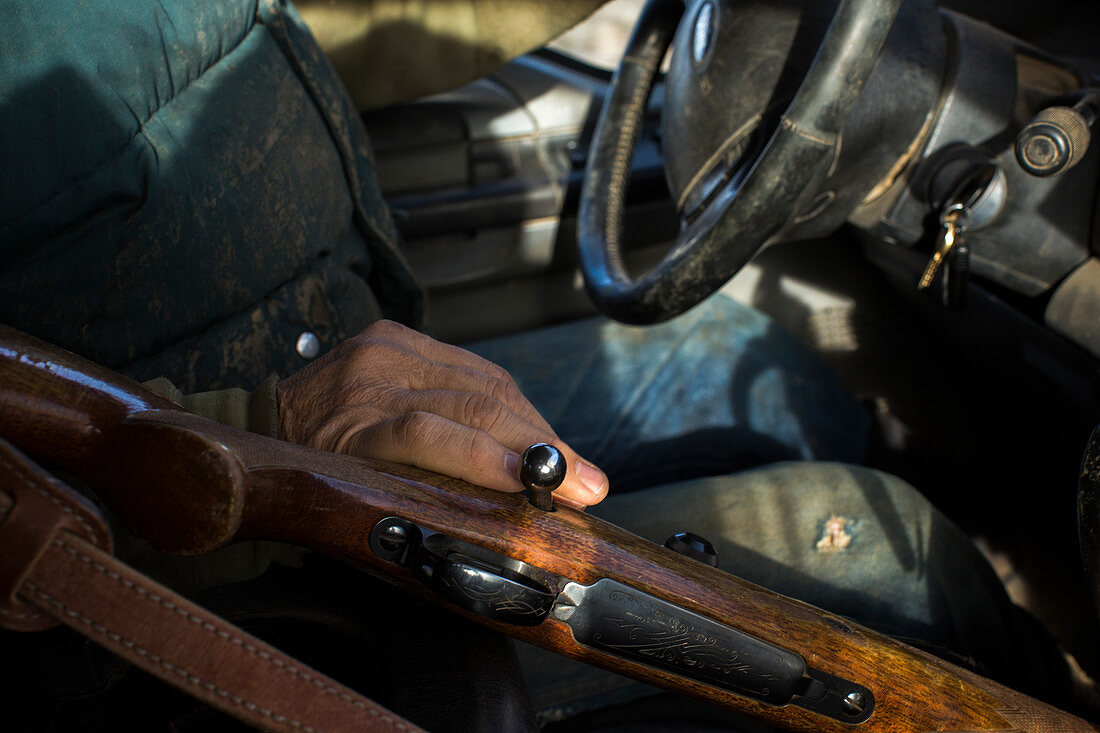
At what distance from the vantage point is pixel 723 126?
1.08 meters

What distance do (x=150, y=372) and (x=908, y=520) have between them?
0.87 metres

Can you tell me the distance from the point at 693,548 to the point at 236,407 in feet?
1.28

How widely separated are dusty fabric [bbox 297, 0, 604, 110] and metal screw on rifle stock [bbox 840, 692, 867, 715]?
1362 millimetres

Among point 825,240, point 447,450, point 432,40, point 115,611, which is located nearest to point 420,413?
point 447,450

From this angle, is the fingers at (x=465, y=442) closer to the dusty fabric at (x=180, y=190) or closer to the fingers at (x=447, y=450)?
the fingers at (x=447, y=450)

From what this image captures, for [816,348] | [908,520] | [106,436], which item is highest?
[106,436]

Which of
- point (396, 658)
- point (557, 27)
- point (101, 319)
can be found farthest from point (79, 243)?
point (557, 27)

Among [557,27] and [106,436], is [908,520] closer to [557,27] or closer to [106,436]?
[106,436]

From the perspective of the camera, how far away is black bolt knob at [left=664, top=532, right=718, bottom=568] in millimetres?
618

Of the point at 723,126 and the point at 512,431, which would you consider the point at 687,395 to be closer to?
the point at 723,126

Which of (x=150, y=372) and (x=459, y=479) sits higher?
(x=459, y=479)

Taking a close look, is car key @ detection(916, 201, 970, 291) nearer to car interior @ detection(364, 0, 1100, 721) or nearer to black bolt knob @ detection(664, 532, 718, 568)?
car interior @ detection(364, 0, 1100, 721)

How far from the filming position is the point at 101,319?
2.44 ft

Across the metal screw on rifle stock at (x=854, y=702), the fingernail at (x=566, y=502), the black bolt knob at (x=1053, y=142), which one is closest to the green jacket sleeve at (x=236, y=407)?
the fingernail at (x=566, y=502)
